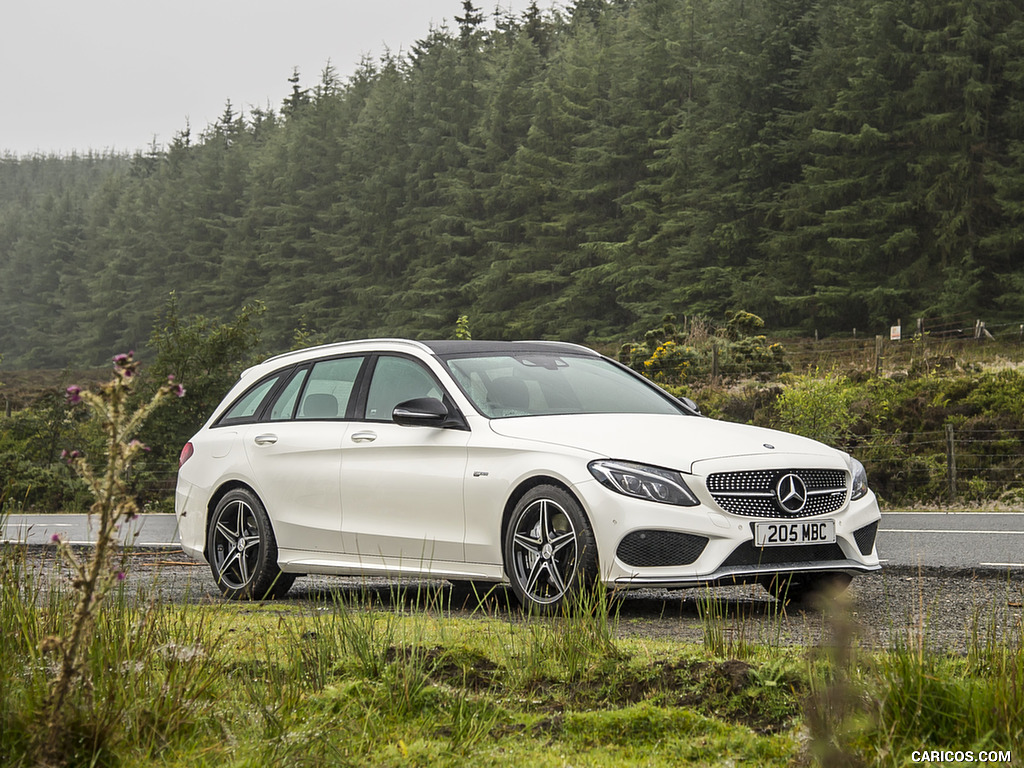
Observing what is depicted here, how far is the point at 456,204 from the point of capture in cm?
7594

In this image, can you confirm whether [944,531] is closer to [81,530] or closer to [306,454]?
[306,454]

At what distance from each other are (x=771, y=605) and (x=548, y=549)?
1.63 meters

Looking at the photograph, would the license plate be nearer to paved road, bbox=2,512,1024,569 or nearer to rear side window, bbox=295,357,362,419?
paved road, bbox=2,512,1024,569

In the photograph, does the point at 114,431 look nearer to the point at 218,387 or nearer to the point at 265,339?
Result: the point at 218,387

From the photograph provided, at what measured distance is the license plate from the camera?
22.1ft

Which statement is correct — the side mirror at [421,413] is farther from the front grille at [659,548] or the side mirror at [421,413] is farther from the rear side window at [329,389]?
the front grille at [659,548]

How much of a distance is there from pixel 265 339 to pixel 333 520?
Result: 7944cm

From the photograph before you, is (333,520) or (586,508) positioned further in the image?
(333,520)

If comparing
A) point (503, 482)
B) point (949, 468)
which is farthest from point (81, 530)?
point (949, 468)

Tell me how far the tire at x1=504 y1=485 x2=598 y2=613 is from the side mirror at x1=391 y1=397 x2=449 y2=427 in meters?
0.90

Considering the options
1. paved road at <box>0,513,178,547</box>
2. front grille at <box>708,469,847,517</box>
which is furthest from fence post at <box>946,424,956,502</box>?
front grille at <box>708,469,847,517</box>

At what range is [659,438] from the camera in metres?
7.07

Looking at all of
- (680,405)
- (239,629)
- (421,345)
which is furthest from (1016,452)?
(239,629)

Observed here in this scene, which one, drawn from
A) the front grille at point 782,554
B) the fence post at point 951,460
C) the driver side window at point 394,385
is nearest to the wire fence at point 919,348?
the fence post at point 951,460
